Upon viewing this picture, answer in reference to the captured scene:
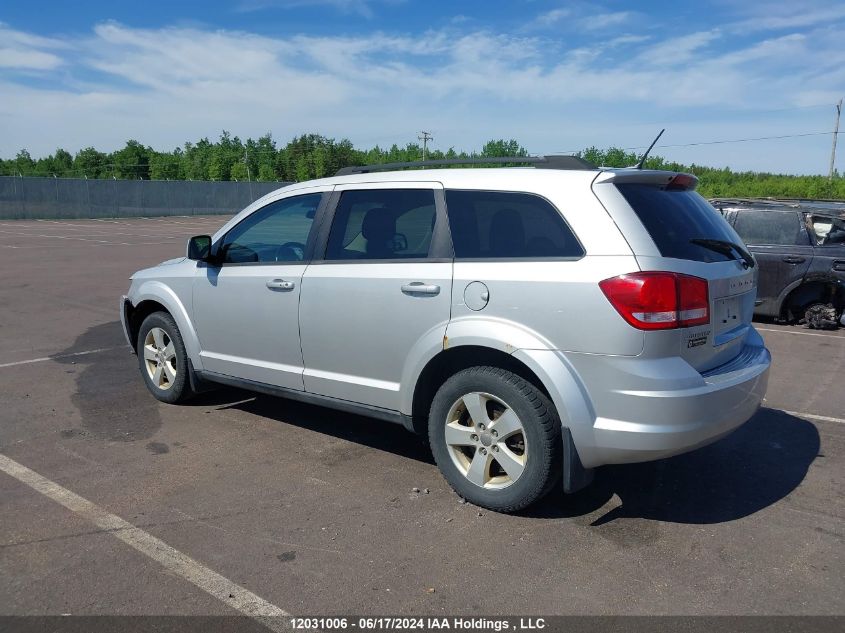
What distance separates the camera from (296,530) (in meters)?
3.73

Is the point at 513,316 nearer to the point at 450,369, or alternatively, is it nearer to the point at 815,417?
the point at 450,369

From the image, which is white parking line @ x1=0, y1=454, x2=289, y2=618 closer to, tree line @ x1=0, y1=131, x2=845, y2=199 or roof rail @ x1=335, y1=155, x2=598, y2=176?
roof rail @ x1=335, y1=155, x2=598, y2=176

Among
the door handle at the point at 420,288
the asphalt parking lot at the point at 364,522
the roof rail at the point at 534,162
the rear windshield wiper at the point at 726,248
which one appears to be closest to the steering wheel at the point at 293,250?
the roof rail at the point at 534,162

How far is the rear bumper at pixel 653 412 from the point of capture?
3.42 metres

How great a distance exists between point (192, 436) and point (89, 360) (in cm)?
292

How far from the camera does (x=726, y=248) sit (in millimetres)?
4078

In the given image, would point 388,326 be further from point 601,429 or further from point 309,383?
point 601,429

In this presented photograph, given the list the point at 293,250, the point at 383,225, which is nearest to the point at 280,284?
the point at 293,250

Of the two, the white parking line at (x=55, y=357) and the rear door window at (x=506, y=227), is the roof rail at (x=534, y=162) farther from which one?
the white parking line at (x=55, y=357)

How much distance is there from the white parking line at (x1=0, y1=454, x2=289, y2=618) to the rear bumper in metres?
1.69

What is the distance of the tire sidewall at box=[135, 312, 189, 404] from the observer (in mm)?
5691

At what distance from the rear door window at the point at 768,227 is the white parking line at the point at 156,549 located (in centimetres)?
877

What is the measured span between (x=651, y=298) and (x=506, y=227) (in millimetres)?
916

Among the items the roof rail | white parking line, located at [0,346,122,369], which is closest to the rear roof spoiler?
the roof rail
